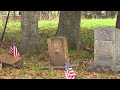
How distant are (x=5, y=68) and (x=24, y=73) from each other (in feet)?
3.67

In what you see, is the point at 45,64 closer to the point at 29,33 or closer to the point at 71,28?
the point at 29,33

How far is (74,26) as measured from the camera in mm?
14859

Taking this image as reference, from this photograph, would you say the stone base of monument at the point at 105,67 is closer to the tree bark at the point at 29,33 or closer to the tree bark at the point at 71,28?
the tree bark at the point at 29,33

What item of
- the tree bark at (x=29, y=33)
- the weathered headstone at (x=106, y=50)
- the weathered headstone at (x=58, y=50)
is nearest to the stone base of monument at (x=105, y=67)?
the weathered headstone at (x=106, y=50)

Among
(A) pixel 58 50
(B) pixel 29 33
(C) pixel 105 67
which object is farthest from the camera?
(B) pixel 29 33

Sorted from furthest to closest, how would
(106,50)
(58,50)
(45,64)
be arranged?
1. (45,64)
2. (58,50)
3. (106,50)

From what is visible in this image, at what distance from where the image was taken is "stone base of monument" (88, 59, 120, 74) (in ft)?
31.9

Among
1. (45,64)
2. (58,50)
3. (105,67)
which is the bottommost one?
(45,64)

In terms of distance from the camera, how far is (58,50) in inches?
419

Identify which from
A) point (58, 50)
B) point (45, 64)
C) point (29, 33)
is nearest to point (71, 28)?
point (29, 33)

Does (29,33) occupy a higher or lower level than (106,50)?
higher

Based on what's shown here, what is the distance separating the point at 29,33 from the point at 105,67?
4.46 metres
